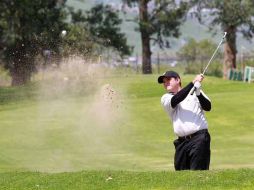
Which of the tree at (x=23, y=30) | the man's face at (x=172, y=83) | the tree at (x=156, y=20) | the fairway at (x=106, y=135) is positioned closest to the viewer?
the man's face at (x=172, y=83)

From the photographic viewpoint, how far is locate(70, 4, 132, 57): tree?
60.4 m

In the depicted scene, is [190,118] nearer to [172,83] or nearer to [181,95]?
[181,95]

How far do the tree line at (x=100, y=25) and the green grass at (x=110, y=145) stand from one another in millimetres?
21869

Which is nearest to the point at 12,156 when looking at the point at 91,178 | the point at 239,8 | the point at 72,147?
the point at 72,147

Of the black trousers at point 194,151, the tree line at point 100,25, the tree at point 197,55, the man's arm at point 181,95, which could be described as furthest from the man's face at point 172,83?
the tree at point 197,55

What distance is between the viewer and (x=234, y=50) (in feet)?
193

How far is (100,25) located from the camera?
200 feet

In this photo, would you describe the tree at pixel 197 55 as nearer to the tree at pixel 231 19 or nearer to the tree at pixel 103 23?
the tree at pixel 231 19

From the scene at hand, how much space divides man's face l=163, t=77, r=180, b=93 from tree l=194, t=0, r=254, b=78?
47715 millimetres

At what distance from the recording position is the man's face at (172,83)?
30.9ft

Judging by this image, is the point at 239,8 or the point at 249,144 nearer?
the point at 249,144

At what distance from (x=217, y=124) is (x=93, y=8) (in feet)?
131

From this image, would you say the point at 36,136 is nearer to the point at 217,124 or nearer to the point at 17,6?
the point at 217,124

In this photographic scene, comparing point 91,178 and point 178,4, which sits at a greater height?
point 178,4
